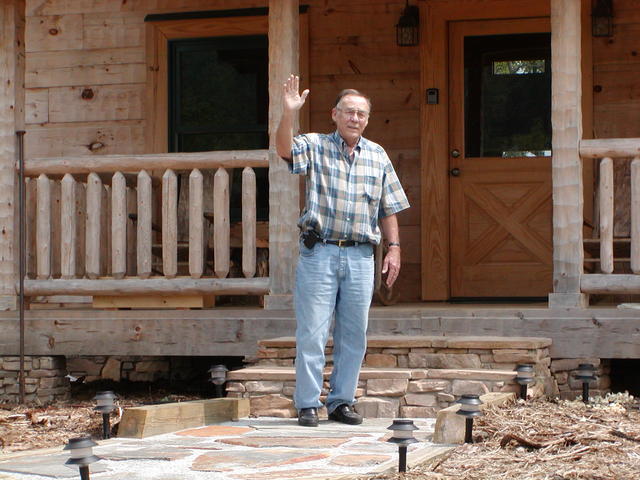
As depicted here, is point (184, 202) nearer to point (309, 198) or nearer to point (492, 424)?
point (309, 198)

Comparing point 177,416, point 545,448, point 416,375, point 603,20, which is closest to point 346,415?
point 416,375

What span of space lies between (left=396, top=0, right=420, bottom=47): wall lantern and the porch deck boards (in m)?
2.33

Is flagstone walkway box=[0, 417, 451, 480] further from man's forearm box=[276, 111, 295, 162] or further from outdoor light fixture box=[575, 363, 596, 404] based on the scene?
man's forearm box=[276, 111, 295, 162]

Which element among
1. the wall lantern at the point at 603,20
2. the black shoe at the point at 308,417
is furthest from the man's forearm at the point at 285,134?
the wall lantern at the point at 603,20

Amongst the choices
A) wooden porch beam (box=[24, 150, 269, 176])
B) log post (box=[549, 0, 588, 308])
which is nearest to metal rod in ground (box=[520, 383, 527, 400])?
log post (box=[549, 0, 588, 308])

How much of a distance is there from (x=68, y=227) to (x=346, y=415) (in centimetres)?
328

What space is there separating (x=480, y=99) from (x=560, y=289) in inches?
106

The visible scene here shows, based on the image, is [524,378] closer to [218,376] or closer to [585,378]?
[585,378]

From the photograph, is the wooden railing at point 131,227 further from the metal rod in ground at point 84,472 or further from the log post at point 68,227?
the metal rod in ground at point 84,472

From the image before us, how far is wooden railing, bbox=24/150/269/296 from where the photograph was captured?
27.3 ft

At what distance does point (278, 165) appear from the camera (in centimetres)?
832

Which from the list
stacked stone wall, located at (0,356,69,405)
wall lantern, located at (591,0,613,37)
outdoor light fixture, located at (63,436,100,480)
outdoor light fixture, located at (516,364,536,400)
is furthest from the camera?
wall lantern, located at (591,0,613,37)

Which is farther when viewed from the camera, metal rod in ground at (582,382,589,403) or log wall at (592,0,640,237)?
log wall at (592,0,640,237)

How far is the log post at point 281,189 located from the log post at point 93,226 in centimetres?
135
